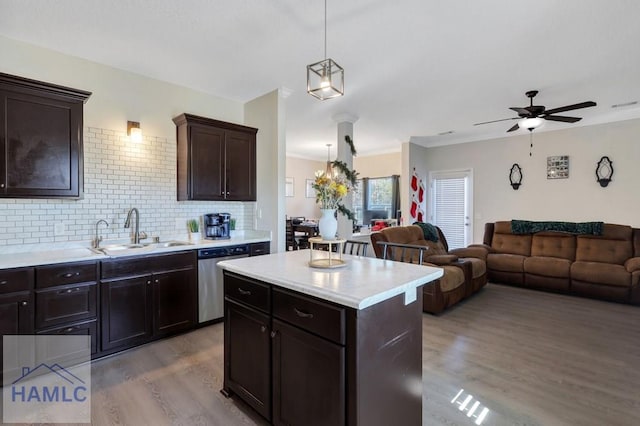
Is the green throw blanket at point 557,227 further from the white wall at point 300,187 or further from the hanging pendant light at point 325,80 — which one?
the white wall at point 300,187

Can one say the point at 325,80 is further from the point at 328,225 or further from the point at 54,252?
the point at 54,252

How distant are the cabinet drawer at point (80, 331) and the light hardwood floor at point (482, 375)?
7.4 inches

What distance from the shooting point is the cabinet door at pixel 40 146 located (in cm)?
243

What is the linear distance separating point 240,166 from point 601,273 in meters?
5.06

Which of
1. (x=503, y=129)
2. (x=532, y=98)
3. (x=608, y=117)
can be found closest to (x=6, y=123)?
(x=532, y=98)

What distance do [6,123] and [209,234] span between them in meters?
1.98

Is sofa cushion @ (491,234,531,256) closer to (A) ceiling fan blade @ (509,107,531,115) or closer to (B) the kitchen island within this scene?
(A) ceiling fan blade @ (509,107,531,115)

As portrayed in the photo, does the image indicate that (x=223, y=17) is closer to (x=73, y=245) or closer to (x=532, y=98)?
(x=73, y=245)

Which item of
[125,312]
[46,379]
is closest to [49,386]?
[46,379]

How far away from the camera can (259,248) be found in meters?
3.76

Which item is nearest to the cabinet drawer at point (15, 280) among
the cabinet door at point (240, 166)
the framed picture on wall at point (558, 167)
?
the cabinet door at point (240, 166)

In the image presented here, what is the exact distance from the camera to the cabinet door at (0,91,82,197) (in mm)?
2426

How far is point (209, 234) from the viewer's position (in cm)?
376

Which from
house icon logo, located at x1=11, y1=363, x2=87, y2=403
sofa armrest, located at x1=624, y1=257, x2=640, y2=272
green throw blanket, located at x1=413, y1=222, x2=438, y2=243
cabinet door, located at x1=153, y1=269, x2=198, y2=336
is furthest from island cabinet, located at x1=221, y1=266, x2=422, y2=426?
sofa armrest, located at x1=624, y1=257, x2=640, y2=272
